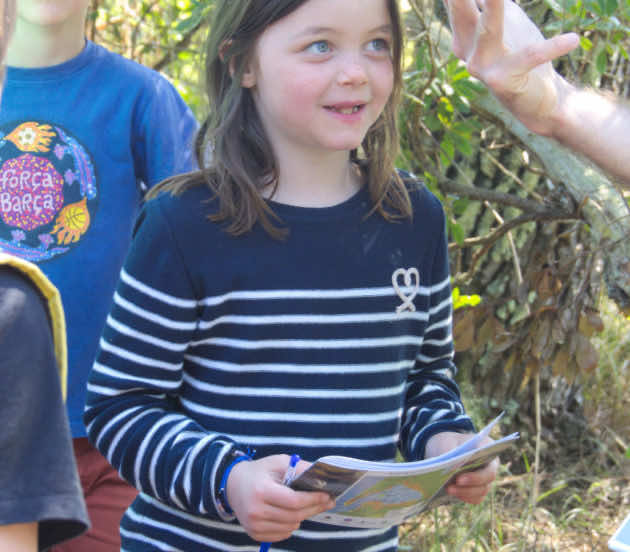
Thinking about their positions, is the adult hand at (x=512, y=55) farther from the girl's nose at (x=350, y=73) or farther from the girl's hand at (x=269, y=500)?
the girl's hand at (x=269, y=500)

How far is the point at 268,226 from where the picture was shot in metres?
1.60

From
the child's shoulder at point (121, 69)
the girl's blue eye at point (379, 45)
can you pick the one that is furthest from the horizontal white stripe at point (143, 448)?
the child's shoulder at point (121, 69)

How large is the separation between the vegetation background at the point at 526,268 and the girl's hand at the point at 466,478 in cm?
107

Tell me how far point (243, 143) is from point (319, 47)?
0.26 metres

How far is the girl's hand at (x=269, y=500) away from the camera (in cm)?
135

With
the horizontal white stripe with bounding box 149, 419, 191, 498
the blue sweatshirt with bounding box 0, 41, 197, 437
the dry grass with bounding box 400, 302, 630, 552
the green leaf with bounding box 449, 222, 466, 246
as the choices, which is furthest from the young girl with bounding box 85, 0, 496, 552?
the dry grass with bounding box 400, 302, 630, 552

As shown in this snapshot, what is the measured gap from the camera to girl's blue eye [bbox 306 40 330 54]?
1584mm

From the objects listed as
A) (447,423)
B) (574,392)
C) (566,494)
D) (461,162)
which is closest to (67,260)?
(447,423)

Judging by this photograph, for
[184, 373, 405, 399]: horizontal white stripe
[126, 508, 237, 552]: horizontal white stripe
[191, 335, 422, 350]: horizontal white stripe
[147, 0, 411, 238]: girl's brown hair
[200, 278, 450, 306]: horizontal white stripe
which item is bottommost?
[126, 508, 237, 552]: horizontal white stripe

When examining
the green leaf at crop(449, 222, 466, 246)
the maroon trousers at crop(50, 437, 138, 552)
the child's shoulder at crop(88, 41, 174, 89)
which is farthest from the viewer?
the green leaf at crop(449, 222, 466, 246)

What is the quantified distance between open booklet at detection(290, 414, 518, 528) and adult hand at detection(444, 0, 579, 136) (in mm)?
566

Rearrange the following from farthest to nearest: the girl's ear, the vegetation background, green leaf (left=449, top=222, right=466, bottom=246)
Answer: green leaf (left=449, top=222, right=466, bottom=246)
the vegetation background
the girl's ear

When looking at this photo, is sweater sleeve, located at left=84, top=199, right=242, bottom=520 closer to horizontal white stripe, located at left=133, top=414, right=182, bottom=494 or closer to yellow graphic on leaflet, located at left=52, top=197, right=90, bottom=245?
horizontal white stripe, located at left=133, top=414, right=182, bottom=494

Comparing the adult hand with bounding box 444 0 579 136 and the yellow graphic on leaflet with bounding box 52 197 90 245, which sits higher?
the adult hand with bounding box 444 0 579 136
